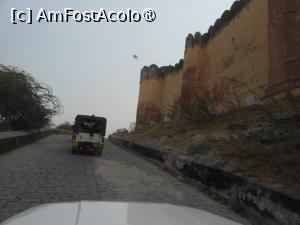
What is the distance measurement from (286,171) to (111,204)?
500 centimetres

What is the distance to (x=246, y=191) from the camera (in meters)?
6.20

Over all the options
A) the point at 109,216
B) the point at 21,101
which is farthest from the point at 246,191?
the point at 21,101

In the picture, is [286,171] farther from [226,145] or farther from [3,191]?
[3,191]

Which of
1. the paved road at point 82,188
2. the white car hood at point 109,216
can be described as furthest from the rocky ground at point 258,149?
the white car hood at point 109,216

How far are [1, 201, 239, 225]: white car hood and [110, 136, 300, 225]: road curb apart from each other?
339 centimetres

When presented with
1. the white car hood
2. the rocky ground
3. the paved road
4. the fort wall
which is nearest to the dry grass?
the rocky ground

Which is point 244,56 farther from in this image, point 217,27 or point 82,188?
point 82,188

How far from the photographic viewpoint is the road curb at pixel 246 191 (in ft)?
15.9

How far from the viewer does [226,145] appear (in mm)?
9797

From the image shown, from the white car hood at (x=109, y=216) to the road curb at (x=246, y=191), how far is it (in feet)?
11.1

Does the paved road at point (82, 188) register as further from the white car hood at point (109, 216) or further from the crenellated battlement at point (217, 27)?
the crenellated battlement at point (217, 27)

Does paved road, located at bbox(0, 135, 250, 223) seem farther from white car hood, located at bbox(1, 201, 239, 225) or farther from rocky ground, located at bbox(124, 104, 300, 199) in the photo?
white car hood, located at bbox(1, 201, 239, 225)

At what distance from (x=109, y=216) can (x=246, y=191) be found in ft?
16.7

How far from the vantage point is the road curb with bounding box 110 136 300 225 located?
484cm
